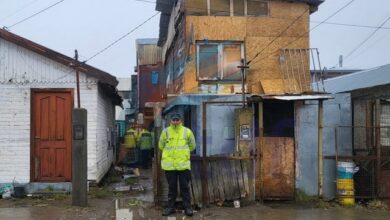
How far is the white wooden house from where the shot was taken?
40.9ft

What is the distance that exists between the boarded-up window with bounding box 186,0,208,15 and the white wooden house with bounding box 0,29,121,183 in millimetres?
3580

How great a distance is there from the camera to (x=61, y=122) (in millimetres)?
12508

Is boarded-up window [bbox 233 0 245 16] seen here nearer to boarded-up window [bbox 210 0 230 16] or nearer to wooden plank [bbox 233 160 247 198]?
boarded-up window [bbox 210 0 230 16]

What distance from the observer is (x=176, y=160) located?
10000mm

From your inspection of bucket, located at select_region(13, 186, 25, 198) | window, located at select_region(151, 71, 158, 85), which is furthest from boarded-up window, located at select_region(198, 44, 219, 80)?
window, located at select_region(151, 71, 158, 85)

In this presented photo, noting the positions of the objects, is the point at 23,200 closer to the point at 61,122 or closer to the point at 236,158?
the point at 61,122

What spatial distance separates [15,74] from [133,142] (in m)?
8.81

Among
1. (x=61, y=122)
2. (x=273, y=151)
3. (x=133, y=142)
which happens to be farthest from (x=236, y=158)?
(x=133, y=142)

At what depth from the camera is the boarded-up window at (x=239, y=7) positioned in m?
14.7

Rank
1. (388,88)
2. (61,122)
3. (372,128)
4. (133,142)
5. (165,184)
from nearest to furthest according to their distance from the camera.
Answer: (165,184), (372,128), (61,122), (388,88), (133,142)

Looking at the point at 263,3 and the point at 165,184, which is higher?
the point at 263,3

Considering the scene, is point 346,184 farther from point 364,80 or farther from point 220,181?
point 364,80

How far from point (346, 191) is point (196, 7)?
667cm

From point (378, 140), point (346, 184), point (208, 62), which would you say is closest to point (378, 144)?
point (378, 140)
